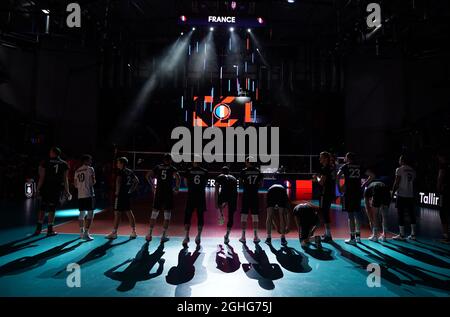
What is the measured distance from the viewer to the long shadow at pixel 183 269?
12.8ft

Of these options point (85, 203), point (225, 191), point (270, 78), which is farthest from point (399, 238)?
point (270, 78)

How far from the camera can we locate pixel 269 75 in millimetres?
19766

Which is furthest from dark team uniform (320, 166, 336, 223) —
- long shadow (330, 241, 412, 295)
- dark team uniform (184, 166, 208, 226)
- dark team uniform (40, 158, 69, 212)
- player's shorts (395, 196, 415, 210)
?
dark team uniform (40, 158, 69, 212)

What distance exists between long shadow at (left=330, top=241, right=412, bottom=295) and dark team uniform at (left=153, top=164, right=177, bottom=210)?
3.49 metres

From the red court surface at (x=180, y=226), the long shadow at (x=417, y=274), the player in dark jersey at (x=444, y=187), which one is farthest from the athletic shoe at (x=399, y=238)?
the long shadow at (x=417, y=274)

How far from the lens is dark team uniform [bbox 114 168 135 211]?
631 centimetres

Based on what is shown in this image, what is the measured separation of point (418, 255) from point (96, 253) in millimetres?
5754

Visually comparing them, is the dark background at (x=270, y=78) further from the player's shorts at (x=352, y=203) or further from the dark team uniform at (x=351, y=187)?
the player's shorts at (x=352, y=203)

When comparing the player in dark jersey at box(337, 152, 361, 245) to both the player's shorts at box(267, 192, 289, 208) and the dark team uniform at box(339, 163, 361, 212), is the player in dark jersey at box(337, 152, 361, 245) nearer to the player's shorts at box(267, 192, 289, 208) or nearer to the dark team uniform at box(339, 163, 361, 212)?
the dark team uniform at box(339, 163, 361, 212)

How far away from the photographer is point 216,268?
14.5 feet

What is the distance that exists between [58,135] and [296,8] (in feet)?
50.9

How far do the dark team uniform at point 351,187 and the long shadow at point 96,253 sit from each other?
471cm
